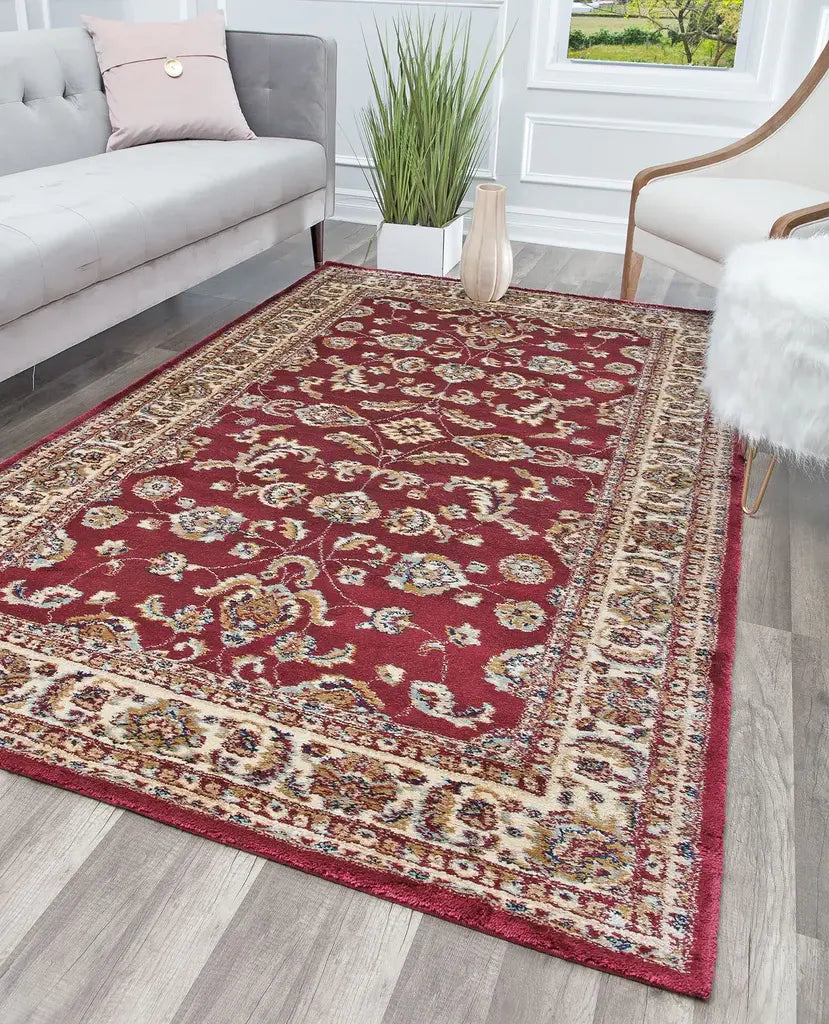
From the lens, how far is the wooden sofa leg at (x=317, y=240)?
11.5 ft

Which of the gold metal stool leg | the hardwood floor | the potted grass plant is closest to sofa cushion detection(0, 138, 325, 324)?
the potted grass plant

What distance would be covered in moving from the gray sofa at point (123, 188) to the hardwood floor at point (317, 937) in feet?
4.35

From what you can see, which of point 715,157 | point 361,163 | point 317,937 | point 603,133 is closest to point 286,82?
point 361,163

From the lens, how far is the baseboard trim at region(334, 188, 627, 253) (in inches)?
159

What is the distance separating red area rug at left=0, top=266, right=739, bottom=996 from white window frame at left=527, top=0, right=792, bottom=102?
1679 mm

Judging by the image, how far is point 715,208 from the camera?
2.79 meters

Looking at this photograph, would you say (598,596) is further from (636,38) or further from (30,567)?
(636,38)

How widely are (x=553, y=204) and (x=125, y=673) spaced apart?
3234 mm

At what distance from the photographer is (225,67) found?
10.7ft

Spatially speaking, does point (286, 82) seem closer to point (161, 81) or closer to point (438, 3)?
point (161, 81)

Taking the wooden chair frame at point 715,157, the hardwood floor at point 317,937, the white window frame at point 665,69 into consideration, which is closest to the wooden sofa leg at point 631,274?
the wooden chair frame at point 715,157

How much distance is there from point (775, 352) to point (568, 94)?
8.18 ft

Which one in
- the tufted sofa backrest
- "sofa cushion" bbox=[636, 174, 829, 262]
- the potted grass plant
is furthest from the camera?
the potted grass plant

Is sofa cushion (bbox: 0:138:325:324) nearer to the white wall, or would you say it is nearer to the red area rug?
the red area rug
